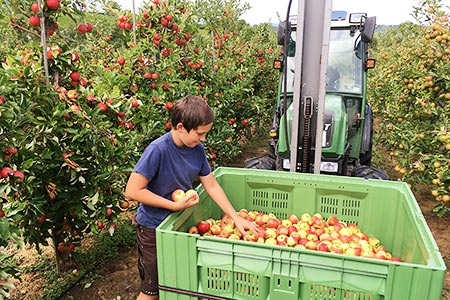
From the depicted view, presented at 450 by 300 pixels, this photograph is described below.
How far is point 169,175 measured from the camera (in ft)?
7.32

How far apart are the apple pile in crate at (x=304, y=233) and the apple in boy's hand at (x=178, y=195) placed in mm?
253

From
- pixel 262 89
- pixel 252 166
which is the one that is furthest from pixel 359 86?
→ pixel 262 89

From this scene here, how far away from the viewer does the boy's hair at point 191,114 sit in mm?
2055

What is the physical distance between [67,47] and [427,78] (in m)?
4.23

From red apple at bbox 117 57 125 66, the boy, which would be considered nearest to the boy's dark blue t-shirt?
the boy

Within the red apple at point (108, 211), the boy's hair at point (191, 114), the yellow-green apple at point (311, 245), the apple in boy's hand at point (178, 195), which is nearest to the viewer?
the boy's hair at point (191, 114)

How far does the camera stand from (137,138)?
3596 mm

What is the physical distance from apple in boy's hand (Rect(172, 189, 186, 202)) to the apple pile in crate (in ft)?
0.83

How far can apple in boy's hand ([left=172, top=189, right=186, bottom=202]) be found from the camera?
2213mm

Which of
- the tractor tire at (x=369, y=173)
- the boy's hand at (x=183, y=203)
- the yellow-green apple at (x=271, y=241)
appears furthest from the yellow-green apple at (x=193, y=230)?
the tractor tire at (x=369, y=173)

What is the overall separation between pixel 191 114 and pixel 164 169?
376 millimetres

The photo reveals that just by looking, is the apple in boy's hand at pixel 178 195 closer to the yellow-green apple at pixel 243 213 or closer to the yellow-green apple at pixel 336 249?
the yellow-green apple at pixel 243 213

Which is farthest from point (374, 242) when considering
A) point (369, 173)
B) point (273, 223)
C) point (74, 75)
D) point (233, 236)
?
point (74, 75)

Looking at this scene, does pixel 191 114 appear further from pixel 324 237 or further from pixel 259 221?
pixel 324 237
